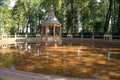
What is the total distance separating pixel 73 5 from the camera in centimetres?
4134

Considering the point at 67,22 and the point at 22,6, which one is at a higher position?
the point at 22,6

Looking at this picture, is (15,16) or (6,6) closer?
(6,6)

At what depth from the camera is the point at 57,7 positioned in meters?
42.6

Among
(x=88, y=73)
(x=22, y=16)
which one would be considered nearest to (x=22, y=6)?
(x=22, y=16)

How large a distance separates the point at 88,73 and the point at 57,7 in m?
34.1

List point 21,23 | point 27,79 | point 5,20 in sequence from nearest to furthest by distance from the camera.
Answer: point 27,79
point 5,20
point 21,23

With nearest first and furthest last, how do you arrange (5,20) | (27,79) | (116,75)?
(27,79)
(116,75)
(5,20)

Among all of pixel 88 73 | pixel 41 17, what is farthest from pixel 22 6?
pixel 88 73

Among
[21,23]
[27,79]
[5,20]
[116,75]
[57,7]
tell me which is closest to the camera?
[27,79]

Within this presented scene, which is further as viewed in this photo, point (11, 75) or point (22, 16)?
point (22, 16)

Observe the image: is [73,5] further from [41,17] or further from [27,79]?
[27,79]

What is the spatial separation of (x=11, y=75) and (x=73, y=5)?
34.6 meters

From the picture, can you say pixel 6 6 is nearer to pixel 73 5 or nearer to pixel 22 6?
pixel 22 6

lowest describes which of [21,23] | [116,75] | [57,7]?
[116,75]
